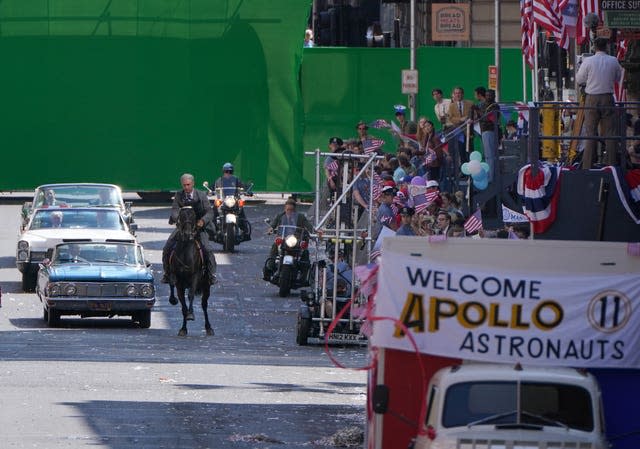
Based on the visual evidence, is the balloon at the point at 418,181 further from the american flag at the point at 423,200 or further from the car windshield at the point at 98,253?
the car windshield at the point at 98,253

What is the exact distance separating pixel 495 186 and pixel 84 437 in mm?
9889

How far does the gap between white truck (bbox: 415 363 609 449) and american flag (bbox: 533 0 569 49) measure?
55.4 feet

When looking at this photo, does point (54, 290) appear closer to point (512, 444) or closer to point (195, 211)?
point (195, 211)

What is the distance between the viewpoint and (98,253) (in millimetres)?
28719

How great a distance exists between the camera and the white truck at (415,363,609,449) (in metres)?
12.3

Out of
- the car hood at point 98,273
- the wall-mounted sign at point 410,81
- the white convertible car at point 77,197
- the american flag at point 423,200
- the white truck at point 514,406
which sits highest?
the wall-mounted sign at point 410,81

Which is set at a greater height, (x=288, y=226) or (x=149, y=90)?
(x=149, y=90)

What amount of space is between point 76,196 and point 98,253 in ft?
23.5

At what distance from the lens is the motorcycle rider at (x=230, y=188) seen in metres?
40.2

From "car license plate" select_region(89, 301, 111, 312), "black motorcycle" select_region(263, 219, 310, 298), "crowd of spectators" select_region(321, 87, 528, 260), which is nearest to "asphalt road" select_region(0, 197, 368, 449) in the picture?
"car license plate" select_region(89, 301, 111, 312)

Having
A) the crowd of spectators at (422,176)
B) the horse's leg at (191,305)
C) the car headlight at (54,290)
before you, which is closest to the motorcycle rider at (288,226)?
the crowd of spectators at (422,176)

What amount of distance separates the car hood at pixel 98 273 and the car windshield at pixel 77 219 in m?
4.39

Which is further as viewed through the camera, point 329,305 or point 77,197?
point 77,197

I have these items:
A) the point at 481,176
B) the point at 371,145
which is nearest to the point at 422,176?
the point at 371,145
